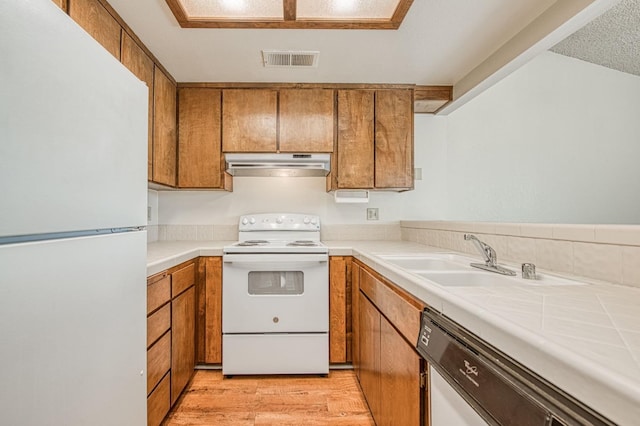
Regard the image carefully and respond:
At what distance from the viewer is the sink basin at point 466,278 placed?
3.99 feet

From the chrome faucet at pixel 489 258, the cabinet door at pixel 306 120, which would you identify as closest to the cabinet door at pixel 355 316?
the chrome faucet at pixel 489 258

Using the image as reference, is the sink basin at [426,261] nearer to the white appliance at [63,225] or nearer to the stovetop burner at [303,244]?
the stovetop burner at [303,244]

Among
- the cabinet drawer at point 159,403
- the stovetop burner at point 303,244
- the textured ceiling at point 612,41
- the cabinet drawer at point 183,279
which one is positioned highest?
the textured ceiling at point 612,41

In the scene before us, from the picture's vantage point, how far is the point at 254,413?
1.75 meters

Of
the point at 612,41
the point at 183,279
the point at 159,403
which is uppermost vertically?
the point at 612,41

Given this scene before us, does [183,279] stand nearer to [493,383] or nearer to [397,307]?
[397,307]

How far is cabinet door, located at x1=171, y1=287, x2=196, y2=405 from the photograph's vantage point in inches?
68.1

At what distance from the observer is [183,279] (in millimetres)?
1898

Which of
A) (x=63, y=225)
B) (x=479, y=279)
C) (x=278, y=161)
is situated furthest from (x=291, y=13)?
(x=479, y=279)

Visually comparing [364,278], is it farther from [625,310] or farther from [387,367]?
[625,310]

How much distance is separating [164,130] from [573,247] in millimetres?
2402

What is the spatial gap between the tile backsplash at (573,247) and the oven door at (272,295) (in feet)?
3.40

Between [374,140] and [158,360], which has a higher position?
[374,140]

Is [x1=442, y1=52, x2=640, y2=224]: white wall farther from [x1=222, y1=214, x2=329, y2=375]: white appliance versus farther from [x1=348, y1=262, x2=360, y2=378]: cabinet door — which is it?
[x1=222, y1=214, x2=329, y2=375]: white appliance
